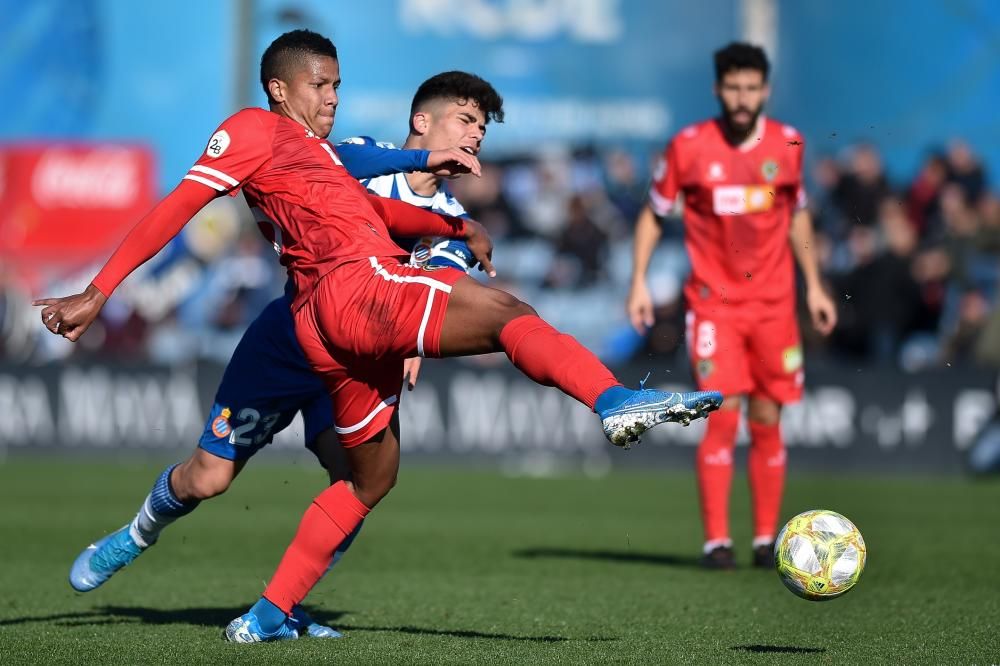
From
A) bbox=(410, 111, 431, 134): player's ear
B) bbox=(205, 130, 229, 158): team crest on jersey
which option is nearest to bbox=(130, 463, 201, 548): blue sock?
bbox=(205, 130, 229, 158): team crest on jersey

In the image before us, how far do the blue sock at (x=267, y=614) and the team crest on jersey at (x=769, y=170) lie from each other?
3.93 meters

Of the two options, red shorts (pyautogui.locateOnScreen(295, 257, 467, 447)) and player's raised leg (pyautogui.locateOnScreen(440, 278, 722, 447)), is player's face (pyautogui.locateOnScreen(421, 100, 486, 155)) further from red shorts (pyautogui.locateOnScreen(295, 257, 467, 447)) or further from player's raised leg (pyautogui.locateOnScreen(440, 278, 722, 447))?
player's raised leg (pyautogui.locateOnScreen(440, 278, 722, 447))

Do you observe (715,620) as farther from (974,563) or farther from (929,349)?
(929,349)

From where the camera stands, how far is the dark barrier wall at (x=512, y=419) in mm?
14688

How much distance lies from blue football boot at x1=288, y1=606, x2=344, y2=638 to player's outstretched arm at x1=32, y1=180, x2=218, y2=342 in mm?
Answer: 1456

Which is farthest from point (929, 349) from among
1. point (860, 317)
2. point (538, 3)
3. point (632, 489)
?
point (538, 3)

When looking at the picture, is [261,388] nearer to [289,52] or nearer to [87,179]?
[289,52]

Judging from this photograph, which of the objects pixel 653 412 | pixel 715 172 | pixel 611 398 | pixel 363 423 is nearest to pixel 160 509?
pixel 363 423

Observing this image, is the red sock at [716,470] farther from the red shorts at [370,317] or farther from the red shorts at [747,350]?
the red shorts at [370,317]

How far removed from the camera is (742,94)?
26.8ft

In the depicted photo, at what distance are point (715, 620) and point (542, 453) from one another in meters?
9.41

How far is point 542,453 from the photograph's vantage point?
15664 mm

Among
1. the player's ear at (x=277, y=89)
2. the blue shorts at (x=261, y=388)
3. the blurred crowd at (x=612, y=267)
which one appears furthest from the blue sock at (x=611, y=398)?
the blurred crowd at (x=612, y=267)

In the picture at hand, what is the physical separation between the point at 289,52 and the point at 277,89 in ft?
0.47
